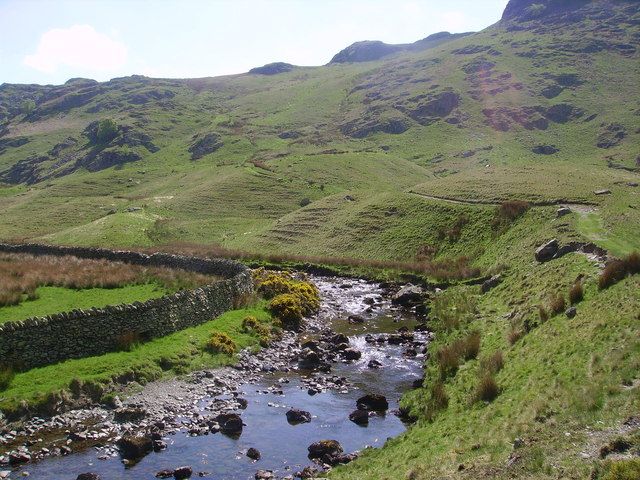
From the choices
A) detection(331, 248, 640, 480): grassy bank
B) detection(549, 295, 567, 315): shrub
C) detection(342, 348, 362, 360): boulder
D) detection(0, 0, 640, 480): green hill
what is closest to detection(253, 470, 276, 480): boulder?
detection(331, 248, 640, 480): grassy bank

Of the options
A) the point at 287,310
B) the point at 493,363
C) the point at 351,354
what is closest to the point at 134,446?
the point at 493,363

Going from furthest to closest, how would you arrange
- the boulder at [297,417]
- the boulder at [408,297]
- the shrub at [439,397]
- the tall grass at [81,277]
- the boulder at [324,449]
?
the boulder at [408,297]
the tall grass at [81,277]
the boulder at [297,417]
the shrub at [439,397]
the boulder at [324,449]

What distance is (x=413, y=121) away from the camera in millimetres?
187250

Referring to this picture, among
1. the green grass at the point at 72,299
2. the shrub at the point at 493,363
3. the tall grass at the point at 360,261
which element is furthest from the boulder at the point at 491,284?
the green grass at the point at 72,299

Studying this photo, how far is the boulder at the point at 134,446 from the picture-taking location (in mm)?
19562

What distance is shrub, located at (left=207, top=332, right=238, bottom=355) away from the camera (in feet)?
100

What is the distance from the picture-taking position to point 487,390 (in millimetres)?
Answer: 19750

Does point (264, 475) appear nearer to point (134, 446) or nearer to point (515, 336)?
point (134, 446)

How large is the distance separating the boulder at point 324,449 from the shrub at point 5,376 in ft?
43.3

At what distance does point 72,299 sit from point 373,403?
23537 mm

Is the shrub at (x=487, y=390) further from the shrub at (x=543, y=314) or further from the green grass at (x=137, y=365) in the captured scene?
the green grass at (x=137, y=365)

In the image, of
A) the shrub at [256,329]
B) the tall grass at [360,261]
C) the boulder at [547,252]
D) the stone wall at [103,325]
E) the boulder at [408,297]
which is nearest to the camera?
the stone wall at [103,325]

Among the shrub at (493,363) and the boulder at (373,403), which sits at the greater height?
the shrub at (493,363)

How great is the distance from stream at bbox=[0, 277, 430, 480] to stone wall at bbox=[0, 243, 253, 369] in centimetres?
423
